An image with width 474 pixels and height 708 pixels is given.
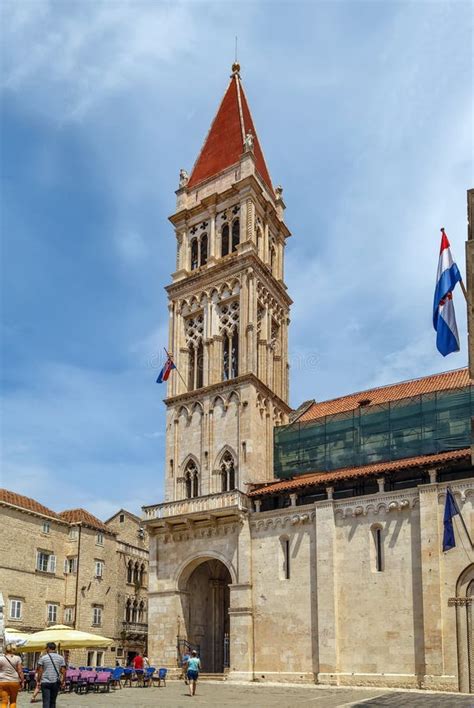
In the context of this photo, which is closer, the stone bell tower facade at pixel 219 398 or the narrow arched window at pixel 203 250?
the stone bell tower facade at pixel 219 398

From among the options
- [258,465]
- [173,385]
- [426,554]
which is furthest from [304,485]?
[173,385]

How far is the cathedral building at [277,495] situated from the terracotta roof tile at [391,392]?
119mm

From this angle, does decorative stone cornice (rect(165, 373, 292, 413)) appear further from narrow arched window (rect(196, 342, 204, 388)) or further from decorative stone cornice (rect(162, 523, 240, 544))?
decorative stone cornice (rect(162, 523, 240, 544))

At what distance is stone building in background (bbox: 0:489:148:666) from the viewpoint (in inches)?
1625

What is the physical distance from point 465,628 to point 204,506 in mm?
13403

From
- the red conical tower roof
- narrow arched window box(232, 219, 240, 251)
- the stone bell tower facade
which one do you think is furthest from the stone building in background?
the red conical tower roof

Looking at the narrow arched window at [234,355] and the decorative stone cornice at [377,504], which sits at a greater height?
the narrow arched window at [234,355]

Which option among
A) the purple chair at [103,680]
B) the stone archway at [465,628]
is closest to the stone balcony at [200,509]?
the purple chair at [103,680]

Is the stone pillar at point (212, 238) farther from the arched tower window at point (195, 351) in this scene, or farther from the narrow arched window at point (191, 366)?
the narrow arched window at point (191, 366)

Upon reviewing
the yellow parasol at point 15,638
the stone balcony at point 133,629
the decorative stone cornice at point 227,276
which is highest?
the decorative stone cornice at point 227,276

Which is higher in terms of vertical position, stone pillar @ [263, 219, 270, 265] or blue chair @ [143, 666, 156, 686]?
stone pillar @ [263, 219, 270, 265]

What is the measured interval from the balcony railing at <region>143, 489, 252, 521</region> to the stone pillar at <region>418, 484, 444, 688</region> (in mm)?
9009

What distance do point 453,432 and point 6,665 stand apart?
24399 mm

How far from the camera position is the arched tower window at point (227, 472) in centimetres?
3844
